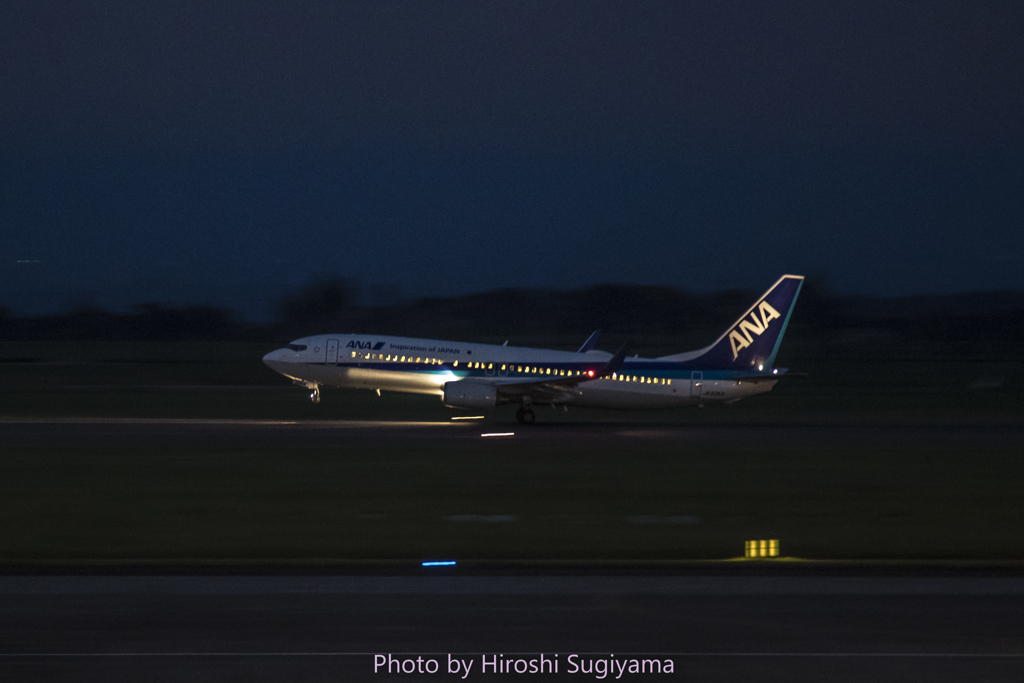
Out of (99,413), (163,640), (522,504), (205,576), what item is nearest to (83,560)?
(205,576)

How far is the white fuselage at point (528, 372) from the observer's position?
36844 millimetres

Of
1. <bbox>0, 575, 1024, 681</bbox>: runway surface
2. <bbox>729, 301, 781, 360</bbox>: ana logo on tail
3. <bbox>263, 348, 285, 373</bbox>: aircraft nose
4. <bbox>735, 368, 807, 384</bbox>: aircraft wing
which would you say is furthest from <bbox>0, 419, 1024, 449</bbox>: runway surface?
<bbox>0, 575, 1024, 681</bbox>: runway surface

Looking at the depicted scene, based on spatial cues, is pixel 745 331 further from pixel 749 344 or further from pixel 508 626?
pixel 508 626

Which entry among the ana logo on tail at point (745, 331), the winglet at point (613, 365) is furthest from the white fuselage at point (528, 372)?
the ana logo on tail at point (745, 331)

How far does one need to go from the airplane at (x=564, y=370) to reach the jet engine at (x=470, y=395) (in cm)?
58

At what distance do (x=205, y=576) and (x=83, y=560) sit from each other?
2086 mm

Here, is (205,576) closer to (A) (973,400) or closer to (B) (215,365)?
(A) (973,400)

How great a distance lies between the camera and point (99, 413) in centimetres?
3909

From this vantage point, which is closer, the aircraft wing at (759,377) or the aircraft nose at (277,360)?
the aircraft wing at (759,377)

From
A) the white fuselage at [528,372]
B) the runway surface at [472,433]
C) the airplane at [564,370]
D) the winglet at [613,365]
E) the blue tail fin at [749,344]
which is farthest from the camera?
the blue tail fin at [749,344]

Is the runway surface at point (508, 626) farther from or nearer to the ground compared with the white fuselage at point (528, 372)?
nearer to the ground

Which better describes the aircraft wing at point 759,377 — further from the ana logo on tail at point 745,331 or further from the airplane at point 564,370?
the ana logo on tail at point 745,331

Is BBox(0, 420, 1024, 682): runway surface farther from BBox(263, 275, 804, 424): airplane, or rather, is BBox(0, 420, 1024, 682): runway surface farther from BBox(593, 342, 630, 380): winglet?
BBox(263, 275, 804, 424): airplane

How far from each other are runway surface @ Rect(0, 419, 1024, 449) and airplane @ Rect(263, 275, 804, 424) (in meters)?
1.38
